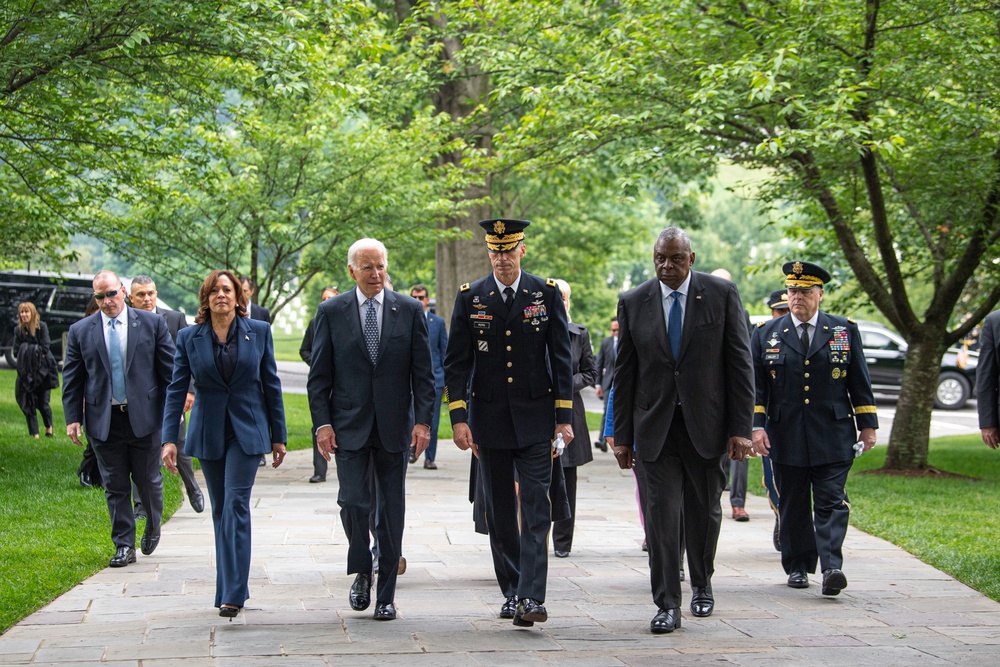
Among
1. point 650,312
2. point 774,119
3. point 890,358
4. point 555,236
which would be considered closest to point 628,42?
point 774,119

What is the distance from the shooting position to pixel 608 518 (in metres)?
11.4

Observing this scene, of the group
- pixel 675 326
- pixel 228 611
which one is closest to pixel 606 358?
pixel 675 326

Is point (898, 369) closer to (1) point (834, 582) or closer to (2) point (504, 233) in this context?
(1) point (834, 582)

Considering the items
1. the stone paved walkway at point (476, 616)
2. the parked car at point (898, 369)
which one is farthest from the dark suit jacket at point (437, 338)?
the parked car at point (898, 369)

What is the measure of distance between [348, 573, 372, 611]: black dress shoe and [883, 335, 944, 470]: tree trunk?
1066cm

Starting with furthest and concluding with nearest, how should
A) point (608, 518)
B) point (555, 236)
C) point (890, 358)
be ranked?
point (555, 236) → point (890, 358) → point (608, 518)

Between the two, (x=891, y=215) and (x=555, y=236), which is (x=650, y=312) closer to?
(x=891, y=215)

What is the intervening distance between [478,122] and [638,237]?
19689 millimetres

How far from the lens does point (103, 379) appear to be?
8.43m

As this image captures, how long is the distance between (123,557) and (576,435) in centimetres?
321

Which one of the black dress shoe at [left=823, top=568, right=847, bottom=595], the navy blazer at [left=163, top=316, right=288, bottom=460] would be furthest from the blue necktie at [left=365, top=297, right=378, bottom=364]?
the black dress shoe at [left=823, top=568, right=847, bottom=595]

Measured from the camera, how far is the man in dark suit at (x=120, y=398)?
840 centimetres

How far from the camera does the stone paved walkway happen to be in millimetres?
5875

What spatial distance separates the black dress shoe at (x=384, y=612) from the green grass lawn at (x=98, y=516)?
6.17 ft
